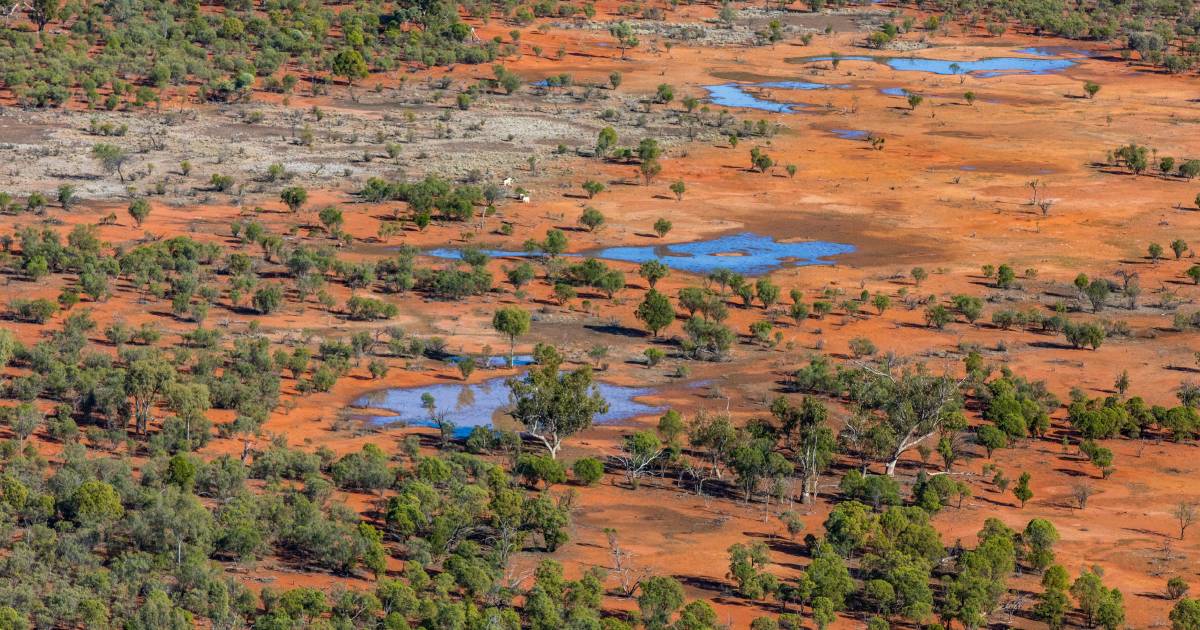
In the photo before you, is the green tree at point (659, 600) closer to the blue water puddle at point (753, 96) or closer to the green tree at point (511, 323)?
the green tree at point (511, 323)

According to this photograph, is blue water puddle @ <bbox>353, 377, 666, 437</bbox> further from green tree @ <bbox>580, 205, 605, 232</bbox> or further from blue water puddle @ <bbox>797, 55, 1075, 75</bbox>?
blue water puddle @ <bbox>797, 55, 1075, 75</bbox>

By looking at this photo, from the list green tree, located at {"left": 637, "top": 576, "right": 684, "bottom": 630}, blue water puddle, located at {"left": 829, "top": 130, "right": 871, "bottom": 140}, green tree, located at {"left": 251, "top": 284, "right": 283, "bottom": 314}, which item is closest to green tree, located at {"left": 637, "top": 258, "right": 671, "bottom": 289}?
green tree, located at {"left": 251, "top": 284, "right": 283, "bottom": 314}

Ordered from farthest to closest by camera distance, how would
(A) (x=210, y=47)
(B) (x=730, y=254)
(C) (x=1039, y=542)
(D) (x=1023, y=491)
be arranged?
(A) (x=210, y=47) < (B) (x=730, y=254) < (D) (x=1023, y=491) < (C) (x=1039, y=542)

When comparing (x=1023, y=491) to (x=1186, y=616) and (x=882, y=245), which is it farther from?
(x=882, y=245)

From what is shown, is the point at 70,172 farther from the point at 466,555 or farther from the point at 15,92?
the point at 466,555

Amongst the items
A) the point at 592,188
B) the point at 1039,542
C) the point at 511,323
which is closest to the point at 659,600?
the point at 1039,542

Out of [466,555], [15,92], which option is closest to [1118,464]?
[466,555]
